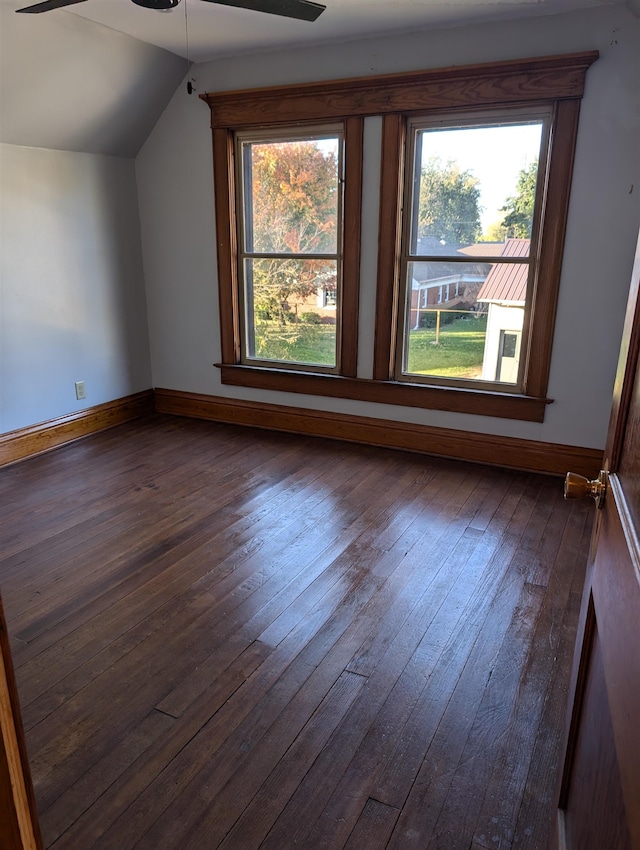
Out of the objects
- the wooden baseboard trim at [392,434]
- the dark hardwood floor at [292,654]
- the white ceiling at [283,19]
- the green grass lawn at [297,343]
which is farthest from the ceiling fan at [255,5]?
the wooden baseboard trim at [392,434]

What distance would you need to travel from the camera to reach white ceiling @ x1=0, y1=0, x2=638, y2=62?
9.61 ft

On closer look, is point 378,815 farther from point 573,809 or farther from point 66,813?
point 66,813

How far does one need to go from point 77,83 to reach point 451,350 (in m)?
2.74

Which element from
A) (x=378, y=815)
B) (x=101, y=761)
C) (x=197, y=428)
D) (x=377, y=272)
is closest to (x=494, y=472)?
(x=377, y=272)

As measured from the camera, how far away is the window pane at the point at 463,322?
356 centimetres

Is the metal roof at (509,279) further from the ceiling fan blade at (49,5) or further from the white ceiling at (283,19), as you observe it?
the ceiling fan blade at (49,5)

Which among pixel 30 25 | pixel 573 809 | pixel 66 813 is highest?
pixel 30 25

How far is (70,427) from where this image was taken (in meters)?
4.15

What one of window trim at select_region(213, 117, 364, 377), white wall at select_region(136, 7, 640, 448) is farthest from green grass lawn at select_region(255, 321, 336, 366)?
white wall at select_region(136, 7, 640, 448)

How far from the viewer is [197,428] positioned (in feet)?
14.7

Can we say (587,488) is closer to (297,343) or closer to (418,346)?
(418,346)

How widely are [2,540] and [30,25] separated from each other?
8.28 feet

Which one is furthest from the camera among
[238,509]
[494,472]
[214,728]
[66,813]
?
[494,472]

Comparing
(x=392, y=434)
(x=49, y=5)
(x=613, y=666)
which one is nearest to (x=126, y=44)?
(x=49, y=5)
